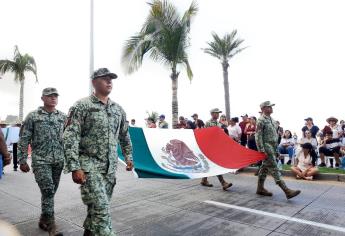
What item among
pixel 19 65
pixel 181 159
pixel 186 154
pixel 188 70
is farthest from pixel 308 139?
pixel 19 65

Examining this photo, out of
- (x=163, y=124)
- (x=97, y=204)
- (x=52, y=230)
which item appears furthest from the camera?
(x=163, y=124)

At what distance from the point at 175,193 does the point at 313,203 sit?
2.78 m

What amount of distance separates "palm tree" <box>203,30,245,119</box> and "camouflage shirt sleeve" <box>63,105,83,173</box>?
18336 millimetres

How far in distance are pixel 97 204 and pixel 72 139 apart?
2.29ft

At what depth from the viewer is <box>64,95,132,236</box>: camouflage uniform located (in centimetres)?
314

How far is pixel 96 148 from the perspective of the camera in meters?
3.37

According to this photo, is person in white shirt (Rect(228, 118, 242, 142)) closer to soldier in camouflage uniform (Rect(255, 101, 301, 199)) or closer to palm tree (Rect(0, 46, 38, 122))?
soldier in camouflage uniform (Rect(255, 101, 301, 199))

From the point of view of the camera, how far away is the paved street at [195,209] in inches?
185

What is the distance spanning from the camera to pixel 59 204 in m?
6.25

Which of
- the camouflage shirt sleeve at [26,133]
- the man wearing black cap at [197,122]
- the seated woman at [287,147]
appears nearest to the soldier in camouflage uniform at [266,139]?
the camouflage shirt sleeve at [26,133]

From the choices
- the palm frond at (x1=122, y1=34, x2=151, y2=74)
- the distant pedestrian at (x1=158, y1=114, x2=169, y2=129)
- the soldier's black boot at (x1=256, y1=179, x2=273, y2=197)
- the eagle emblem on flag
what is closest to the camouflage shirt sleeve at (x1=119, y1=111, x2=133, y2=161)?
the eagle emblem on flag

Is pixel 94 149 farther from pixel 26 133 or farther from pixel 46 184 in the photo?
pixel 26 133

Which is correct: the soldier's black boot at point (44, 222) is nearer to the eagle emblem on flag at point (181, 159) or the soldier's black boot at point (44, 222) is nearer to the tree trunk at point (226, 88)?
the eagle emblem on flag at point (181, 159)

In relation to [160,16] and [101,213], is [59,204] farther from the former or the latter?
[160,16]
